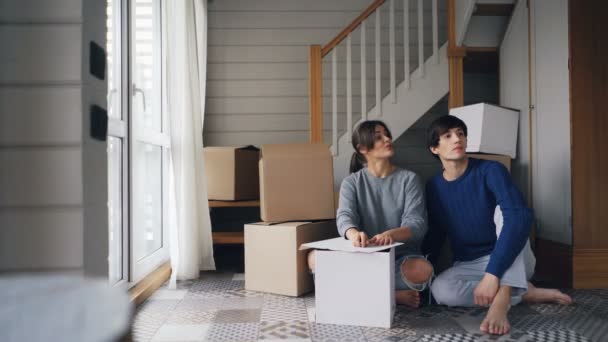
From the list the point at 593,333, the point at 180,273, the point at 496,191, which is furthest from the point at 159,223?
the point at 593,333

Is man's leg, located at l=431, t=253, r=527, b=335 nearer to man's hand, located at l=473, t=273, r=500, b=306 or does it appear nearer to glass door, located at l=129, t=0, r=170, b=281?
Answer: man's hand, located at l=473, t=273, r=500, b=306

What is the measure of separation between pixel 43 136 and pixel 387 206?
4.63 ft

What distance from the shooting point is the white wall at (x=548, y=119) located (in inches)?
88.9

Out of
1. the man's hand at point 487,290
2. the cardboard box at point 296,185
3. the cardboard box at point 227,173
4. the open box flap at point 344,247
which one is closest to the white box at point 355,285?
the open box flap at point 344,247

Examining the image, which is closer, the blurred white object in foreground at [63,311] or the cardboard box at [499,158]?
the blurred white object in foreground at [63,311]

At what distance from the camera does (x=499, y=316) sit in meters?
1.60

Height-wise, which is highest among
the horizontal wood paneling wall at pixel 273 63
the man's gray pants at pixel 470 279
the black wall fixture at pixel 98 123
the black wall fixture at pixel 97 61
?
the horizontal wood paneling wall at pixel 273 63

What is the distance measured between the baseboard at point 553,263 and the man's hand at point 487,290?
2.51 feet

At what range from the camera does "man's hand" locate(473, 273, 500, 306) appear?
5.51 feet

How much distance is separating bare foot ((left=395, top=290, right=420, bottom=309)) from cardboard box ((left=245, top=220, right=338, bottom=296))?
0.48 metres

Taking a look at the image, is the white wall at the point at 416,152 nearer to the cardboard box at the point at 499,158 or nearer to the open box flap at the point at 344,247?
the cardboard box at the point at 499,158

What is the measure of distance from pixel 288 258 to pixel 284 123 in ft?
5.61

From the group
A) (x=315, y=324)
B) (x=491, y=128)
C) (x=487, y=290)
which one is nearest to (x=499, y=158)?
(x=491, y=128)

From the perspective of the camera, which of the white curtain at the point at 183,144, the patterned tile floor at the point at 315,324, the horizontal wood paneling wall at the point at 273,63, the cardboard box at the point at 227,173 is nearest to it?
the patterned tile floor at the point at 315,324
